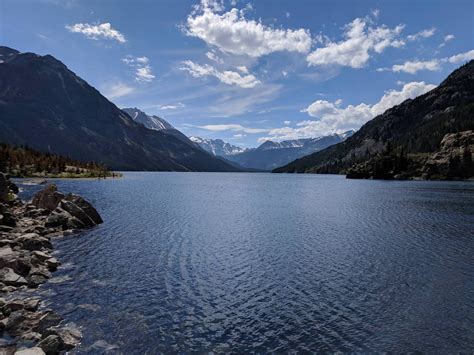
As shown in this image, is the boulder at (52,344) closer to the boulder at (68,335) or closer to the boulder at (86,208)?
the boulder at (68,335)

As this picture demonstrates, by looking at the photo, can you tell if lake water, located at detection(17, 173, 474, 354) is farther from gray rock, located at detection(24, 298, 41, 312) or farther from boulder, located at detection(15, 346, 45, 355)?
boulder, located at detection(15, 346, 45, 355)

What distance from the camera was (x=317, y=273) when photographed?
35.5 metres

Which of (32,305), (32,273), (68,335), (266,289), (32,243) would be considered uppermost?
(32,243)

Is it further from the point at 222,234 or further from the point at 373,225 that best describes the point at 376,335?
the point at 373,225

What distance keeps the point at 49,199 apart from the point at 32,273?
38520 millimetres

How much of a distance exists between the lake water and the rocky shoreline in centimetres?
133

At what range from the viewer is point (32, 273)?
103 ft

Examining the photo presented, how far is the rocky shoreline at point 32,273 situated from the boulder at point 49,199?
5.60 ft

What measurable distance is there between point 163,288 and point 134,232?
26494mm

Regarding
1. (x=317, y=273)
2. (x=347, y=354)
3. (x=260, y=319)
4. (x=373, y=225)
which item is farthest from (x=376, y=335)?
(x=373, y=225)

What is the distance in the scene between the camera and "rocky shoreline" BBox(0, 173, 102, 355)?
20141 mm

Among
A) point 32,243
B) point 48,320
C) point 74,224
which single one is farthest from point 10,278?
point 74,224

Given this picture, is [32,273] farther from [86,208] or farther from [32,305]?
[86,208]

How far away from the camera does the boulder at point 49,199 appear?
65.2 m
